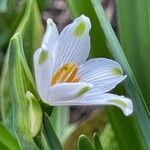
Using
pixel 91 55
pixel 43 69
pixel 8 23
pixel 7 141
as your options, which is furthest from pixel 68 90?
pixel 8 23

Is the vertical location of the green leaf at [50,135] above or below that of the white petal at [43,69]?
below

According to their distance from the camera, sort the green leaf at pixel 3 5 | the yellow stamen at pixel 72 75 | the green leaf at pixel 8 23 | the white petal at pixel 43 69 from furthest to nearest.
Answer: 1. the green leaf at pixel 8 23
2. the green leaf at pixel 3 5
3. the yellow stamen at pixel 72 75
4. the white petal at pixel 43 69

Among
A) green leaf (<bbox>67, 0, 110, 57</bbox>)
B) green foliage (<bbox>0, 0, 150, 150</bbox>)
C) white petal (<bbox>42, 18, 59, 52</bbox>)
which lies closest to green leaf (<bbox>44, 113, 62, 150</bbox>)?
green foliage (<bbox>0, 0, 150, 150</bbox>)

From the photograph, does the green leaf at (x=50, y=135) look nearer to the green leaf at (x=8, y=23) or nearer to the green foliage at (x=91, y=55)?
the green foliage at (x=91, y=55)

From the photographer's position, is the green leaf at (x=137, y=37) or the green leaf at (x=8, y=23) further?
the green leaf at (x=8, y=23)

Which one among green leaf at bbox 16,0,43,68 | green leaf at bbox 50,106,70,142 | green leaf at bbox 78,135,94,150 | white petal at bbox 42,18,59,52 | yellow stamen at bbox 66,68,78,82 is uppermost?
white petal at bbox 42,18,59,52

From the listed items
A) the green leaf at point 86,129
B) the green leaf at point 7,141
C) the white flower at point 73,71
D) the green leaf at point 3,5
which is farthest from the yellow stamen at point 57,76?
the green leaf at point 86,129

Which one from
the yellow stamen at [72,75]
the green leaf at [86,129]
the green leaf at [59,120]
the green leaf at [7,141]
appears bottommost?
the green leaf at [86,129]

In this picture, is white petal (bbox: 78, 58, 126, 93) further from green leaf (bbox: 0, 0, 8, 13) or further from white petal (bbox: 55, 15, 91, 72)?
green leaf (bbox: 0, 0, 8, 13)
